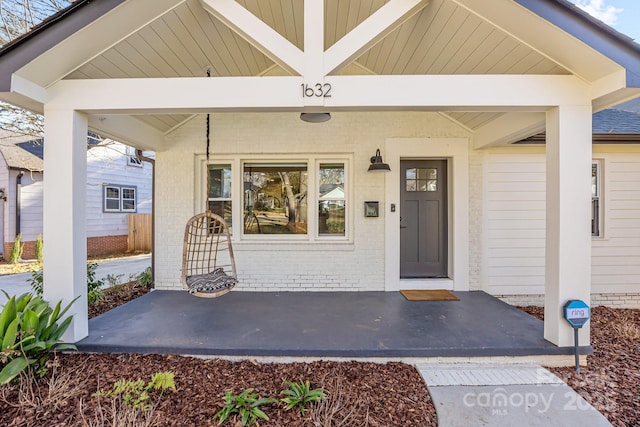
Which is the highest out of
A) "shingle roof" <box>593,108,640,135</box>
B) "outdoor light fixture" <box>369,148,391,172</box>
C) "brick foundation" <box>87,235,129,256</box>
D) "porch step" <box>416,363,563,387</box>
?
"shingle roof" <box>593,108,640,135</box>

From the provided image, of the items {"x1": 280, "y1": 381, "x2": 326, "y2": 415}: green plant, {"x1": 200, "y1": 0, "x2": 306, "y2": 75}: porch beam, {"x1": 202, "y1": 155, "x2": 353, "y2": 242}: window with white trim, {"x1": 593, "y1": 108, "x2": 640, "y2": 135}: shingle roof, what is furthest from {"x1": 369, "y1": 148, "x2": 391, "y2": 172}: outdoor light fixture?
{"x1": 280, "y1": 381, "x2": 326, "y2": 415}: green plant

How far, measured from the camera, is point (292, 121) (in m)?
4.96

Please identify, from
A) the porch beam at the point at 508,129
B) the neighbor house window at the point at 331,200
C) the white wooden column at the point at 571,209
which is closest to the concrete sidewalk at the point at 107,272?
the neighbor house window at the point at 331,200

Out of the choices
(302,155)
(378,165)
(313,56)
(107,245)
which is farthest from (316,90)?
(107,245)

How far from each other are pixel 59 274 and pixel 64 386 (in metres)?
1.13

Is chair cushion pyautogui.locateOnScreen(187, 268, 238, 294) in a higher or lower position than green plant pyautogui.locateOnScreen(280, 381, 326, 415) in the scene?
higher

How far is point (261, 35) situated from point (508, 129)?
3.39 meters

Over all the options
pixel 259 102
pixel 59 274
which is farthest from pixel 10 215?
pixel 259 102

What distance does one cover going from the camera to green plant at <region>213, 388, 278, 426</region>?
2123 millimetres

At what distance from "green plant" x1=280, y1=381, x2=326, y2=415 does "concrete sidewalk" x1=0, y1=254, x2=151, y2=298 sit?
490 centimetres

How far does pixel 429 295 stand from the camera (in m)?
4.63

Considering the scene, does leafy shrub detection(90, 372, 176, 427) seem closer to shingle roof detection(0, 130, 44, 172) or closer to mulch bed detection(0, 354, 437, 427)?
mulch bed detection(0, 354, 437, 427)

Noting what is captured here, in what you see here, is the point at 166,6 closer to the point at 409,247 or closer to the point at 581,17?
the point at 581,17

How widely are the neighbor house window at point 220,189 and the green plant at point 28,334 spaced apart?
2.65 meters
